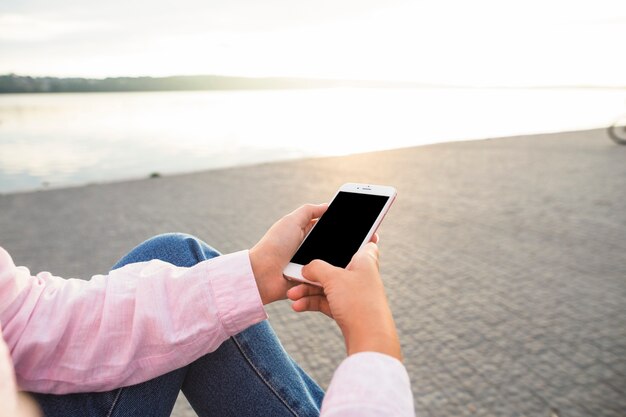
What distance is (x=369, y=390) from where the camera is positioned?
0.70m

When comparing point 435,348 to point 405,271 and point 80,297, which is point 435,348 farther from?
point 80,297

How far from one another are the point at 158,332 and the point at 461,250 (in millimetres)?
3544

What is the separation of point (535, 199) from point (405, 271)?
9.47ft

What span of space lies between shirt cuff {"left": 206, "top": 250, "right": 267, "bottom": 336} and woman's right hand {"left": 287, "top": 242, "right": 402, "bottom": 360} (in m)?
0.13

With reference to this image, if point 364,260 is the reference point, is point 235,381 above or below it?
below

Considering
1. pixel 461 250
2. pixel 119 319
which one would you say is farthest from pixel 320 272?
pixel 461 250

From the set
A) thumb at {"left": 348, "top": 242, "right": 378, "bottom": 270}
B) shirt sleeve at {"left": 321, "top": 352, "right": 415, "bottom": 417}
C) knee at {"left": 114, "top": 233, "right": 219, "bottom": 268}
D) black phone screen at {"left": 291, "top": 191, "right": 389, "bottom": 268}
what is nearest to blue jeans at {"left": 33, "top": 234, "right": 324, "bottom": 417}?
knee at {"left": 114, "top": 233, "right": 219, "bottom": 268}

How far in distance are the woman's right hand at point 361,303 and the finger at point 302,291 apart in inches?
5.1

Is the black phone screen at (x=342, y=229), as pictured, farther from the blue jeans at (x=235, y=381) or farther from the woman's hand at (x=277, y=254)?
the blue jeans at (x=235, y=381)

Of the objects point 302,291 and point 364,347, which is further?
point 302,291

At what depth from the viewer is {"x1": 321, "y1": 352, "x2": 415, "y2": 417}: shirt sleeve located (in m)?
0.68

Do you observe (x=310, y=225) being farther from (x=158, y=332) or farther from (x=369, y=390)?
(x=369, y=390)

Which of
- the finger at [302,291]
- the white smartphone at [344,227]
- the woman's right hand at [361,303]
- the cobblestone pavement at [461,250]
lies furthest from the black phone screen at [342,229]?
the cobblestone pavement at [461,250]

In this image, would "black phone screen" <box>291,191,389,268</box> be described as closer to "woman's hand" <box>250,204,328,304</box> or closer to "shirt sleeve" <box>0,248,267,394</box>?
"woman's hand" <box>250,204,328,304</box>
